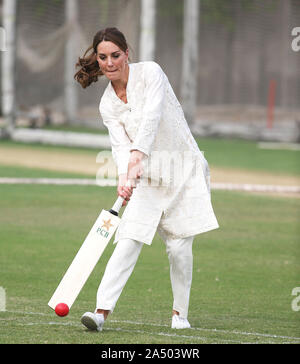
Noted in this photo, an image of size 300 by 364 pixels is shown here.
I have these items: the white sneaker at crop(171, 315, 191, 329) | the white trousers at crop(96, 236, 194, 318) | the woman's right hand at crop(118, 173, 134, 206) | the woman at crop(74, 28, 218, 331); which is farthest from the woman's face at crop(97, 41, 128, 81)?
the white sneaker at crop(171, 315, 191, 329)

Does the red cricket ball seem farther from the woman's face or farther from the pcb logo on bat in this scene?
the woman's face

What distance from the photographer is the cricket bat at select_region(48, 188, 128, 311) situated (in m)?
6.53

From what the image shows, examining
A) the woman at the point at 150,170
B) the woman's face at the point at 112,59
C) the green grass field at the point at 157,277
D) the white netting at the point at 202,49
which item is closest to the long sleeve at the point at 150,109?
the woman at the point at 150,170

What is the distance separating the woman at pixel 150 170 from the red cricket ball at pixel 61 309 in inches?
8.6

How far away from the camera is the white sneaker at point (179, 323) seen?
6812 millimetres

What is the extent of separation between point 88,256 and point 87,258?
0.05ft

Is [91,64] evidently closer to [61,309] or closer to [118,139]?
[118,139]

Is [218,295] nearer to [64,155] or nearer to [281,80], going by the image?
[64,155]

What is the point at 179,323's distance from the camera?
6.83 meters

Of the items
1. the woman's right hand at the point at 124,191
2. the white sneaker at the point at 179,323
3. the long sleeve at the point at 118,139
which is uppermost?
the long sleeve at the point at 118,139

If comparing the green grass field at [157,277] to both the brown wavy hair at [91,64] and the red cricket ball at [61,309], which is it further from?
the brown wavy hair at [91,64]

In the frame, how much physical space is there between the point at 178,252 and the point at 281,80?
2327 centimetres

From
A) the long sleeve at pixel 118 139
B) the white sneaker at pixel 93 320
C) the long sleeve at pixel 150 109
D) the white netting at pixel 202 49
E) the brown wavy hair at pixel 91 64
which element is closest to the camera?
the white sneaker at pixel 93 320

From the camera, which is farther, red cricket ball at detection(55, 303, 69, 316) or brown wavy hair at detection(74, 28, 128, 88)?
brown wavy hair at detection(74, 28, 128, 88)
